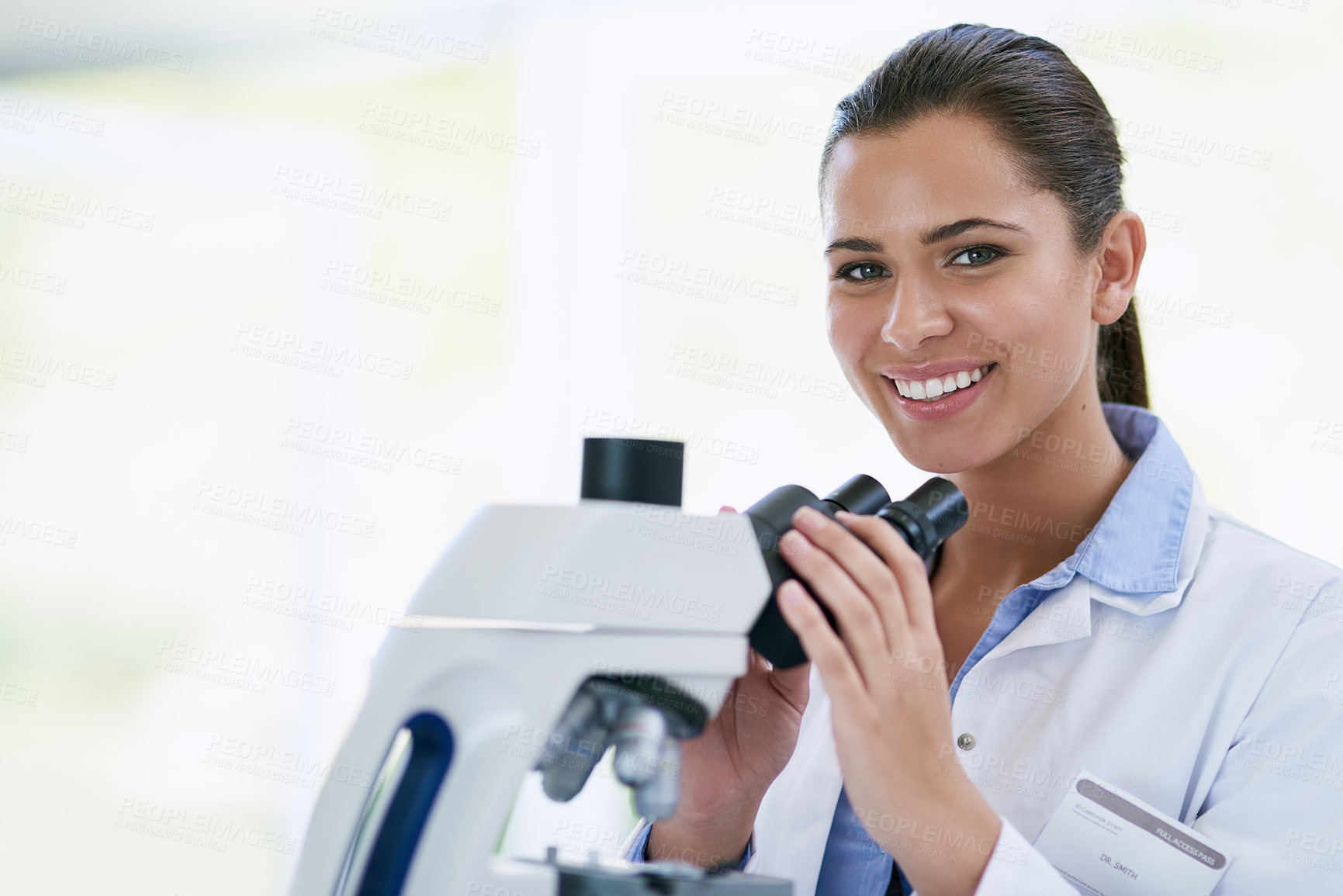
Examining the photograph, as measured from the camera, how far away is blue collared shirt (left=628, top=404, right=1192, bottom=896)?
3.84ft

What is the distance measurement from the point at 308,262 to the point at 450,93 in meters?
0.69

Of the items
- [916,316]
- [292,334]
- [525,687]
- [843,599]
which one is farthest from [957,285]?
[292,334]

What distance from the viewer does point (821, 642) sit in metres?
0.75

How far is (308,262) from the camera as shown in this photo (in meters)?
3.28

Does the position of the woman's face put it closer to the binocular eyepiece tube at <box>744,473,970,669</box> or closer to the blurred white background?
the binocular eyepiece tube at <box>744,473,970,669</box>

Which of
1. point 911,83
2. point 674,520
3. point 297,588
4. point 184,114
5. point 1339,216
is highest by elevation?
point 184,114

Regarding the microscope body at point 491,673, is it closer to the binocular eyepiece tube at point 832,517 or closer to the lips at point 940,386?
the binocular eyepiece tube at point 832,517

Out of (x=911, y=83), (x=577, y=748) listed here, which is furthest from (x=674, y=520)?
(x=911, y=83)

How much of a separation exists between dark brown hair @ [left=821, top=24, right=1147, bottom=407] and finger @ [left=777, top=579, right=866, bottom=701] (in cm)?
70

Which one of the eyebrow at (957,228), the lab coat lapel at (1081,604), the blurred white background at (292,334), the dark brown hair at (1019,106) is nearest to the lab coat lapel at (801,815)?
the lab coat lapel at (1081,604)

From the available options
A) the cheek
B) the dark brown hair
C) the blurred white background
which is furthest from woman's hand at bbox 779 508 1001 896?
the blurred white background

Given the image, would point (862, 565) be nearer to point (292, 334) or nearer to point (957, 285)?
point (957, 285)

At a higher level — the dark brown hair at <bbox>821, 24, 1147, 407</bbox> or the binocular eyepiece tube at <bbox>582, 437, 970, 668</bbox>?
the dark brown hair at <bbox>821, 24, 1147, 407</bbox>

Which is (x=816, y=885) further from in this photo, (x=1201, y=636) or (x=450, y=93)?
(x=450, y=93)
